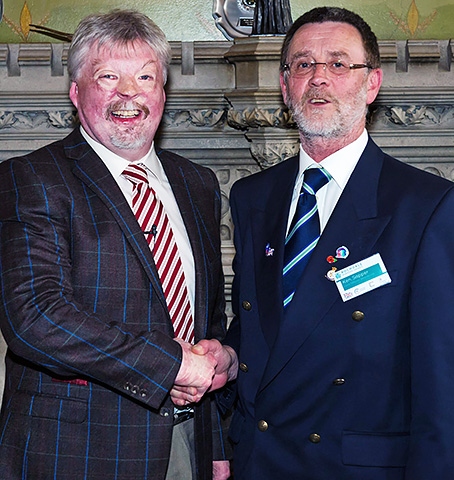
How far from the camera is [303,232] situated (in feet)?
6.96

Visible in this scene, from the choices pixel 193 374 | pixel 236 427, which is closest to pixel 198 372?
pixel 193 374

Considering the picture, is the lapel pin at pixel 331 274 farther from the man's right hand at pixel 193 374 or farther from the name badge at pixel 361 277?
the man's right hand at pixel 193 374

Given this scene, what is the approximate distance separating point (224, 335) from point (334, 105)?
68 centimetres

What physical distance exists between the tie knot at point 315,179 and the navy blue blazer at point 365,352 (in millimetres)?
79

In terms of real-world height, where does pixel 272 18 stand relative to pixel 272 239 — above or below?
above

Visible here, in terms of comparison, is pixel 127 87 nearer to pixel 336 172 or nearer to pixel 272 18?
pixel 336 172

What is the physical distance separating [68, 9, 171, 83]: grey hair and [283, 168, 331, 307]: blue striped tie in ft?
1.60

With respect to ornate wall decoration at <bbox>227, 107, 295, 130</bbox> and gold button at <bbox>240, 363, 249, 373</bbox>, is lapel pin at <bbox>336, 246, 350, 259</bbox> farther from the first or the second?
ornate wall decoration at <bbox>227, 107, 295, 130</bbox>

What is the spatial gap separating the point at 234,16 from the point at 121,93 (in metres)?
1.49

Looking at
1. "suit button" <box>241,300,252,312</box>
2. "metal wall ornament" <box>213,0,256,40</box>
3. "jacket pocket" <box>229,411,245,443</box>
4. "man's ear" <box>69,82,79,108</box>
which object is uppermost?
"metal wall ornament" <box>213,0,256,40</box>

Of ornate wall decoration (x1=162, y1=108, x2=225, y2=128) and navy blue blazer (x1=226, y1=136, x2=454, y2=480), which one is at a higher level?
ornate wall decoration (x1=162, y1=108, x2=225, y2=128)

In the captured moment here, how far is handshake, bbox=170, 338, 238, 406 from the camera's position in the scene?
2.14 m

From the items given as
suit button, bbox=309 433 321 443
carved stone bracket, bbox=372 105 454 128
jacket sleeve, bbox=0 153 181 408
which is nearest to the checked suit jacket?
jacket sleeve, bbox=0 153 181 408

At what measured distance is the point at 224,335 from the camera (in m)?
2.45
